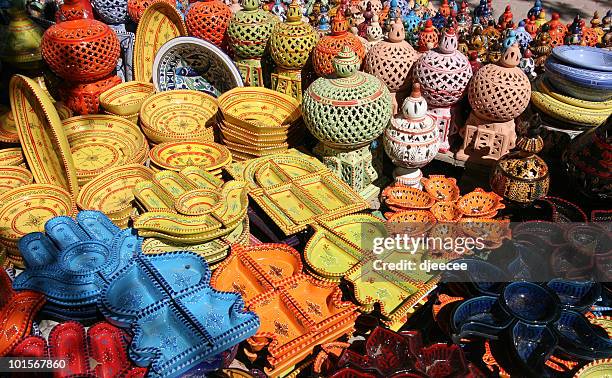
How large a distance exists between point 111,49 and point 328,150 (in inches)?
77.2

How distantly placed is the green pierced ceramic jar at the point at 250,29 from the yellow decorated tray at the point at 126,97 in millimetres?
874

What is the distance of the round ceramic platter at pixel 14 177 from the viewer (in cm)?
396

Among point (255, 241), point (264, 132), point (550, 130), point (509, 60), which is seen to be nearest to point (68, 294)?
point (255, 241)

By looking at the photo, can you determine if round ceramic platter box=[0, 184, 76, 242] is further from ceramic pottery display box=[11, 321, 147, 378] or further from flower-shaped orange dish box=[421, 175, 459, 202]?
flower-shaped orange dish box=[421, 175, 459, 202]

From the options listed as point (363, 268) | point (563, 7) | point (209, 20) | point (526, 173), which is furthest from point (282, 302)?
point (563, 7)

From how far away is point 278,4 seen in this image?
6242mm

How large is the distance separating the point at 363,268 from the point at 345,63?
142 cm

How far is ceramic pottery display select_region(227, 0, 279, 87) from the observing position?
460cm

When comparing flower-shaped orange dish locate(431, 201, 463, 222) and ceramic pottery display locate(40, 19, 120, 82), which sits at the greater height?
ceramic pottery display locate(40, 19, 120, 82)

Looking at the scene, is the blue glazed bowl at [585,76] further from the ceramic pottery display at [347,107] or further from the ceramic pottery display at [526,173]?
the ceramic pottery display at [347,107]

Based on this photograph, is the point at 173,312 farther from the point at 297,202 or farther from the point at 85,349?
the point at 297,202

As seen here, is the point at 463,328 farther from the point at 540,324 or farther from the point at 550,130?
the point at 550,130

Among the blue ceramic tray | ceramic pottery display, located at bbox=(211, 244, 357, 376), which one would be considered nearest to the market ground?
ceramic pottery display, located at bbox=(211, 244, 357, 376)

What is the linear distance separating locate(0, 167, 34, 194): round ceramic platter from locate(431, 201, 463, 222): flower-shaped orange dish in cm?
283
